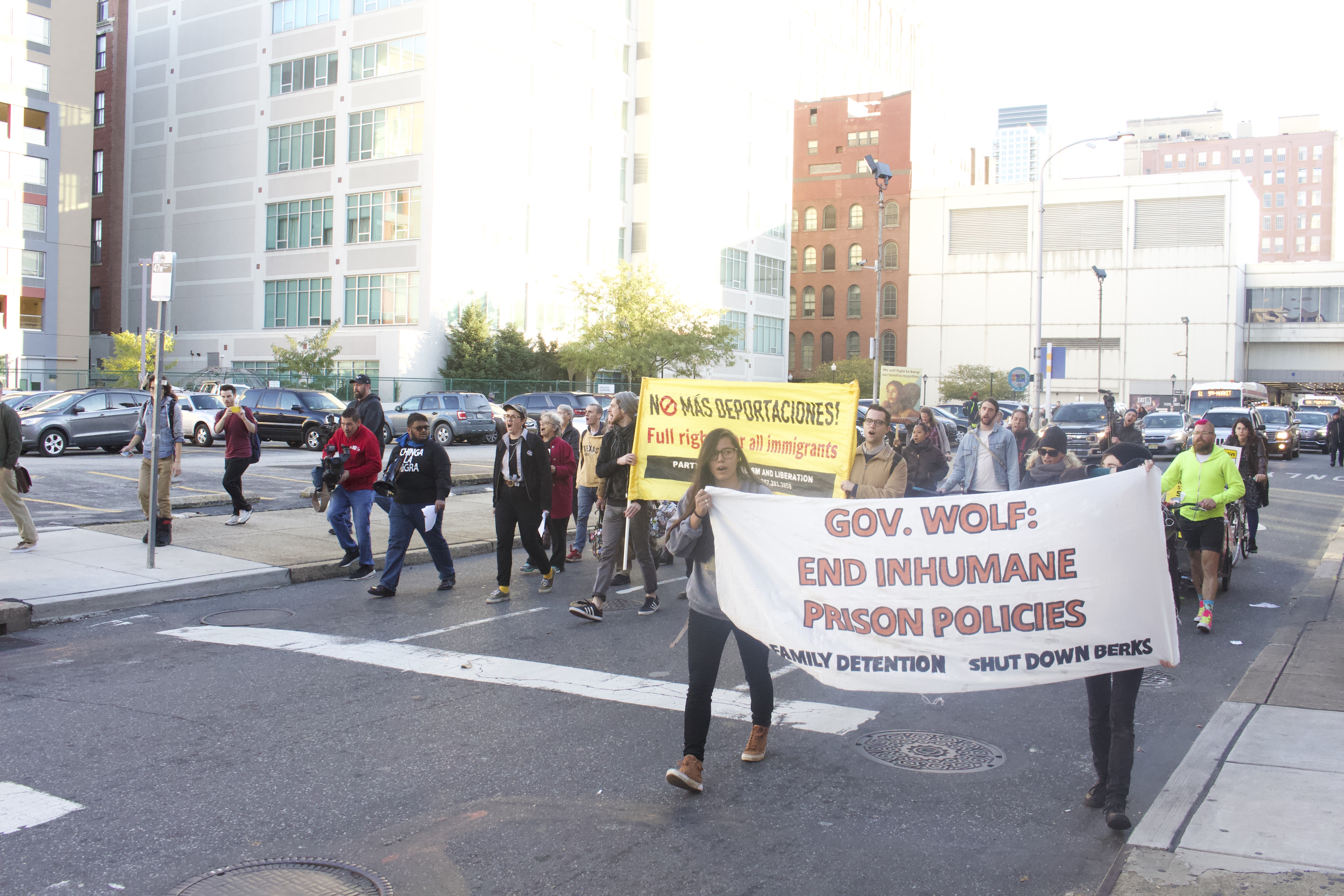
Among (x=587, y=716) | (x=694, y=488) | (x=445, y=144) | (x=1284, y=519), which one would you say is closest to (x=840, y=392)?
(x=694, y=488)

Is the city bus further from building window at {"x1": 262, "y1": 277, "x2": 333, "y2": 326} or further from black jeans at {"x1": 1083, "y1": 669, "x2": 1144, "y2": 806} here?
black jeans at {"x1": 1083, "y1": 669, "x2": 1144, "y2": 806}

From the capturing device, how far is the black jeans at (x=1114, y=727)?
4.99 meters

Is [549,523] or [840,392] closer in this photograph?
[840,392]

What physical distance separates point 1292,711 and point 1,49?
66053mm

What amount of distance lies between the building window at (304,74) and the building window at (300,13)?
1.71 metres

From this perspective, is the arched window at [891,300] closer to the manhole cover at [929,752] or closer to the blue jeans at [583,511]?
the blue jeans at [583,511]

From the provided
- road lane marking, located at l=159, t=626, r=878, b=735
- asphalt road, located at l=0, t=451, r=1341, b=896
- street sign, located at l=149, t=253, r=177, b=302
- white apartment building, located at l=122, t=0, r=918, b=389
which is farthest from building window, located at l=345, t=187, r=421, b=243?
asphalt road, located at l=0, t=451, r=1341, b=896

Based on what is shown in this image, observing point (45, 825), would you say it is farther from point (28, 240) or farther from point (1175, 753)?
point (28, 240)

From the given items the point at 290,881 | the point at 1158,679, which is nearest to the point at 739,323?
the point at 1158,679

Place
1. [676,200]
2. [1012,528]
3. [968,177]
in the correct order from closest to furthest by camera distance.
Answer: [1012,528] → [676,200] → [968,177]

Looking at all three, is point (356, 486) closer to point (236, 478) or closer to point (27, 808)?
point (236, 478)

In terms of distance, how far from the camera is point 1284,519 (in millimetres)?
18250

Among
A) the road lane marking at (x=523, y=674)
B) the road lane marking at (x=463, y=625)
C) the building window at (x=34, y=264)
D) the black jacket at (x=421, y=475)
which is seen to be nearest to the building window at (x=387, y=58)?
the building window at (x=34, y=264)

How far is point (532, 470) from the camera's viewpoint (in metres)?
10.5
